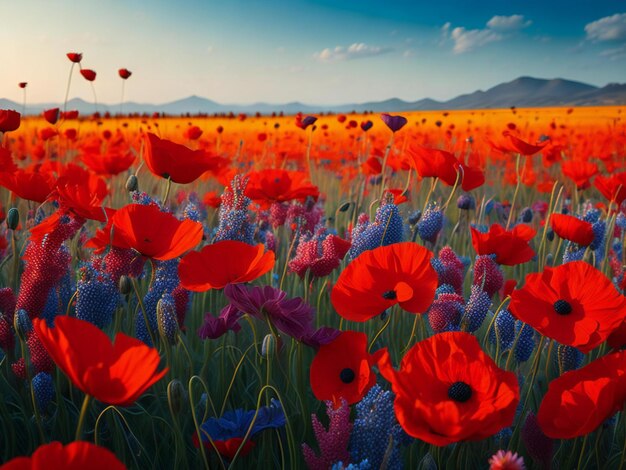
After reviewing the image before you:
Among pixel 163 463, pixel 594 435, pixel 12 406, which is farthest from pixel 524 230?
pixel 12 406

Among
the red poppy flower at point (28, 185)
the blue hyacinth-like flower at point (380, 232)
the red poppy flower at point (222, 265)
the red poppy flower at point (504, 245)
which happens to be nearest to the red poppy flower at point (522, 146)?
the red poppy flower at point (504, 245)

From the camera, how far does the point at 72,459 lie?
50 centimetres

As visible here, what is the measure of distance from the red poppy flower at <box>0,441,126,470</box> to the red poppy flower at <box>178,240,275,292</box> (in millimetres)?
428

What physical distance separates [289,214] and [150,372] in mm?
1472

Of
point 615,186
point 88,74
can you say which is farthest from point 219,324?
point 88,74

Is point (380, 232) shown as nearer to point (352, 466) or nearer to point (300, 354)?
point (300, 354)

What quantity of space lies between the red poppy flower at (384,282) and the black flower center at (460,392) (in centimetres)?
18

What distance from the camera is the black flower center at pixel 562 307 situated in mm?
947

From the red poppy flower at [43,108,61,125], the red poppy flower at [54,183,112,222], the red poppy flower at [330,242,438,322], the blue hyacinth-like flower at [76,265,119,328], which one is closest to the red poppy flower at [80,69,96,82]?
the red poppy flower at [43,108,61,125]

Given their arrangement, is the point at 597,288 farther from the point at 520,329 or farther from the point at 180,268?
the point at 180,268

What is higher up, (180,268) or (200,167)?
(200,167)

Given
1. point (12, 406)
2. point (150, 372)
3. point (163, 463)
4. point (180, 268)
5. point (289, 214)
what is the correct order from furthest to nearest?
1. point (289, 214)
2. point (12, 406)
3. point (163, 463)
4. point (180, 268)
5. point (150, 372)

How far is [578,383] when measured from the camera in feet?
2.56

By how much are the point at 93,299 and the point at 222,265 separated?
244 millimetres
